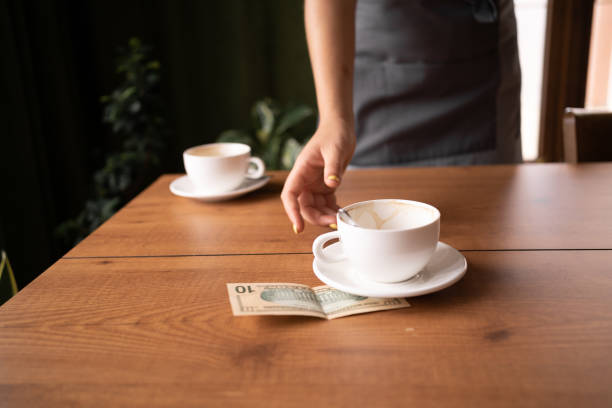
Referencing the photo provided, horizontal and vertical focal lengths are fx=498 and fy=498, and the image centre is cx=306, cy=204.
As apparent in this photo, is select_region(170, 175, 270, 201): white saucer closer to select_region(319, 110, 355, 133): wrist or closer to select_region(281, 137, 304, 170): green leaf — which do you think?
select_region(319, 110, 355, 133): wrist

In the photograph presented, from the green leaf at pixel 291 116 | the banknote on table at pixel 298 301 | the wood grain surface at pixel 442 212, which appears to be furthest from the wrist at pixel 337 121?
the green leaf at pixel 291 116

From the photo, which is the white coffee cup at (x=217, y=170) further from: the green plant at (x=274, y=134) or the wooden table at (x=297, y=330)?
the green plant at (x=274, y=134)

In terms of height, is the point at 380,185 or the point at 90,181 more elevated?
the point at 380,185

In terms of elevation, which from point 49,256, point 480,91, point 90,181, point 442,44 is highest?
point 442,44

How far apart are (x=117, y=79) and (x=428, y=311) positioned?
8.02 feet

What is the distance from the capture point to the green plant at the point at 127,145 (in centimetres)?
219

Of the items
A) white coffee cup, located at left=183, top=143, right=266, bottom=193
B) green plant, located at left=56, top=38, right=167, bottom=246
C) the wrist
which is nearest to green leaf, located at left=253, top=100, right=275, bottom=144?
green plant, located at left=56, top=38, right=167, bottom=246

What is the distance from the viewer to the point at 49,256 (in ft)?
6.86

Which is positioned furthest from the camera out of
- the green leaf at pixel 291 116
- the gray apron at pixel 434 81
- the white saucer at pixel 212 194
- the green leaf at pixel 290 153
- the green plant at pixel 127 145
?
the green leaf at pixel 291 116

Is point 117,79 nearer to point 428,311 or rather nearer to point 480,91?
point 480,91

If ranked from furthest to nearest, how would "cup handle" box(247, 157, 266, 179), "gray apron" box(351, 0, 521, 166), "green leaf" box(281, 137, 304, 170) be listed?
"green leaf" box(281, 137, 304, 170)
"gray apron" box(351, 0, 521, 166)
"cup handle" box(247, 157, 266, 179)

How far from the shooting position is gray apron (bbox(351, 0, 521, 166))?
134cm

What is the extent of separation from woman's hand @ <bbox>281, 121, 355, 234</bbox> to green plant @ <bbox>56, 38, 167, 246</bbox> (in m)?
1.49

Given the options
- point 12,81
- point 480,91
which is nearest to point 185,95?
point 12,81
